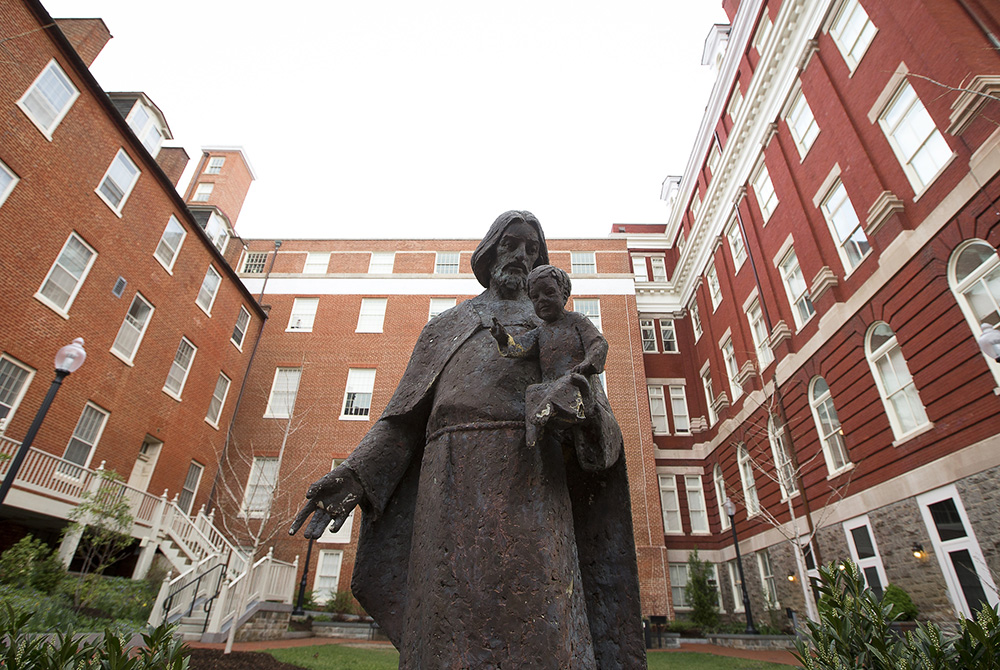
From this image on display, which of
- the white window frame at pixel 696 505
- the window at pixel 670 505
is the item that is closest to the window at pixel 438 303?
the window at pixel 670 505

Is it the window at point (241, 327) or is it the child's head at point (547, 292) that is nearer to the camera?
the child's head at point (547, 292)

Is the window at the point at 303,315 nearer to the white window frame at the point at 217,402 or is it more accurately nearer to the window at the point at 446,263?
the white window frame at the point at 217,402

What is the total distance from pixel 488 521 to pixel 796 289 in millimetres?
20547

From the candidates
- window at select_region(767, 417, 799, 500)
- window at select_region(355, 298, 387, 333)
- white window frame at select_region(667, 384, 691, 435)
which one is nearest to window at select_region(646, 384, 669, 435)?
white window frame at select_region(667, 384, 691, 435)

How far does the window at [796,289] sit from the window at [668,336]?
11.8 m

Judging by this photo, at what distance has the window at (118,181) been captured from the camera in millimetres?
17672

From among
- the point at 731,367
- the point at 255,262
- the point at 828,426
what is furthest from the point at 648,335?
the point at 255,262

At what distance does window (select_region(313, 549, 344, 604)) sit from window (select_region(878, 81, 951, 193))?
79.3 ft

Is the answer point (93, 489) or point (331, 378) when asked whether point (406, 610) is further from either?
point (331, 378)

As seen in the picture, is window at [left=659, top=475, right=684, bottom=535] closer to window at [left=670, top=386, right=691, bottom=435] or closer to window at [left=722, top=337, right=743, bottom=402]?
window at [left=670, top=386, right=691, bottom=435]

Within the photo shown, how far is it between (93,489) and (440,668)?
18.5 metres

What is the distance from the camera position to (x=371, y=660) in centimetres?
1134

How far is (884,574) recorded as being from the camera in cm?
1378

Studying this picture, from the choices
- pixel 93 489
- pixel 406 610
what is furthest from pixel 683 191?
pixel 406 610
